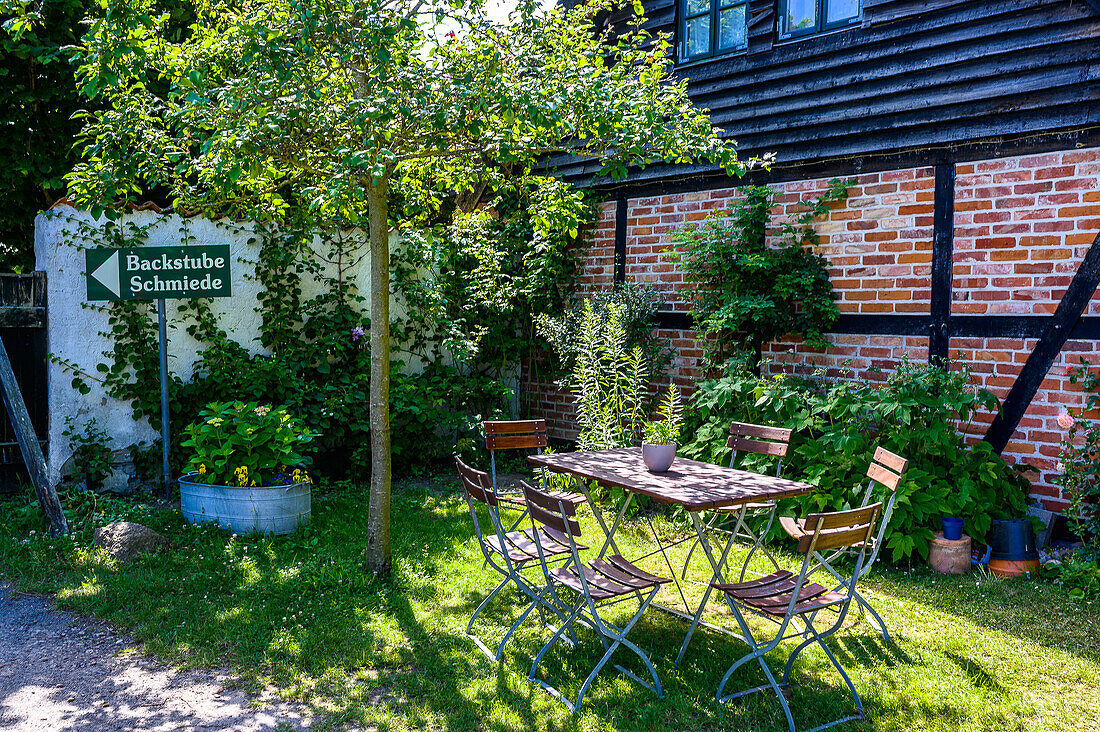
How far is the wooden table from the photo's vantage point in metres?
3.57

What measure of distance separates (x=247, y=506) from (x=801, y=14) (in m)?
5.82

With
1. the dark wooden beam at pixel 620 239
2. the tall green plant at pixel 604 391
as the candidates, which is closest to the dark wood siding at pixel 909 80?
the dark wooden beam at pixel 620 239

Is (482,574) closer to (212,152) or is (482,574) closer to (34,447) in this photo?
(212,152)

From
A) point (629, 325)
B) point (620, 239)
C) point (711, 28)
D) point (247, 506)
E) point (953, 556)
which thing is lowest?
point (953, 556)

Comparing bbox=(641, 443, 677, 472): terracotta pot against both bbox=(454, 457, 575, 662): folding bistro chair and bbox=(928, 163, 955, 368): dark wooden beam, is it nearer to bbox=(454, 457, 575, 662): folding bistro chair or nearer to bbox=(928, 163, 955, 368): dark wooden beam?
bbox=(454, 457, 575, 662): folding bistro chair

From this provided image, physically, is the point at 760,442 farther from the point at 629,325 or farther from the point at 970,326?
the point at 629,325

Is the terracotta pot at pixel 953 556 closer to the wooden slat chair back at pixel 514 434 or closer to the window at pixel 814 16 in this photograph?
the wooden slat chair back at pixel 514 434

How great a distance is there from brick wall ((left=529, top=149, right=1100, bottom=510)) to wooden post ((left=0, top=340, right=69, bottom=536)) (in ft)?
16.5

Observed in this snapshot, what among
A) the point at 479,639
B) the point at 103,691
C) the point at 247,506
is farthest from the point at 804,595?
the point at 247,506

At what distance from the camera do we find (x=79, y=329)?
6250 mm

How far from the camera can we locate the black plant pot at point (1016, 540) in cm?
491

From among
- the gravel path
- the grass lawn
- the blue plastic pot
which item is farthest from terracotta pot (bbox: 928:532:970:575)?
the gravel path

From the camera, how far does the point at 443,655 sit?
12.4 ft

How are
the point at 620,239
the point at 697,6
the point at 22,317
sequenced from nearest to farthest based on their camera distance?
the point at 22,317 → the point at 697,6 → the point at 620,239
